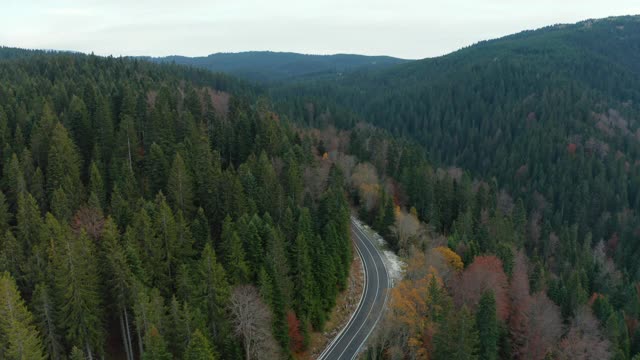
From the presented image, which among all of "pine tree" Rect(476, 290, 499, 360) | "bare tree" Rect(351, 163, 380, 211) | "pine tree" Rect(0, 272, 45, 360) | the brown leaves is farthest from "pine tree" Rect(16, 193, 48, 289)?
"bare tree" Rect(351, 163, 380, 211)

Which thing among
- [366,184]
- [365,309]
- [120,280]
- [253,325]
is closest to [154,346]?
[120,280]

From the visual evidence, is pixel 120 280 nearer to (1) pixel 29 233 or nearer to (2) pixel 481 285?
(1) pixel 29 233

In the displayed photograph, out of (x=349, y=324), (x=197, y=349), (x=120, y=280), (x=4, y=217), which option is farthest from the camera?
(x=349, y=324)

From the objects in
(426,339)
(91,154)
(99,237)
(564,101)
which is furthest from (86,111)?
(564,101)

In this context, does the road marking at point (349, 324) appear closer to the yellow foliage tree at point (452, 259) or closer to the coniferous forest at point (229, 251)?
the coniferous forest at point (229, 251)

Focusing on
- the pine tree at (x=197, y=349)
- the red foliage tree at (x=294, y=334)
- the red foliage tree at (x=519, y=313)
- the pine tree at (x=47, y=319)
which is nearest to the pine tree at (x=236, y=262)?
the red foliage tree at (x=294, y=334)

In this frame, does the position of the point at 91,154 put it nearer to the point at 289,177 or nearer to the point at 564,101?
the point at 289,177

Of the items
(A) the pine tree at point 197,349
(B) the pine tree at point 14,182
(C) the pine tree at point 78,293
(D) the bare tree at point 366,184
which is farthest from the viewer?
(D) the bare tree at point 366,184
